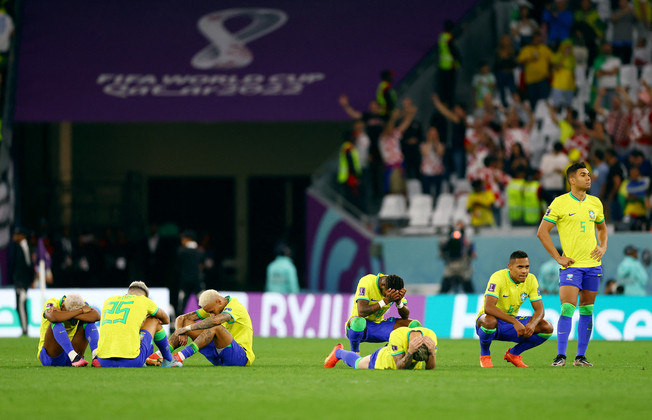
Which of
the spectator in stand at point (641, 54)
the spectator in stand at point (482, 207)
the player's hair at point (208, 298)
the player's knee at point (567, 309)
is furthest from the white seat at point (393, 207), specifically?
the player's knee at point (567, 309)

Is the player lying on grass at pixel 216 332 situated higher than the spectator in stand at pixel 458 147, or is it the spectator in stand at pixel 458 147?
the spectator in stand at pixel 458 147

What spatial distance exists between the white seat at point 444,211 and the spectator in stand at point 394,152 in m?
1.04

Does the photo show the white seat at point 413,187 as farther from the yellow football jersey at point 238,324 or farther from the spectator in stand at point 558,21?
the yellow football jersey at point 238,324

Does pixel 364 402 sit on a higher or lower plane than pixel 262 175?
lower

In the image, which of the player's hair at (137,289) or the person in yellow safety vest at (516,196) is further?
the person in yellow safety vest at (516,196)

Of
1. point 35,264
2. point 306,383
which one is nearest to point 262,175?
point 35,264

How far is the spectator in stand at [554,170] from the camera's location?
22.7 m

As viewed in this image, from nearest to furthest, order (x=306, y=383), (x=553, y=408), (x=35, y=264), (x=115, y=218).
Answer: (x=553, y=408) → (x=306, y=383) → (x=35, y=264) → (x=115, y=218)

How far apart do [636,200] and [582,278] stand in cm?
990

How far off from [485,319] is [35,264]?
409 inches

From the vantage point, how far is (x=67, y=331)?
13.3m

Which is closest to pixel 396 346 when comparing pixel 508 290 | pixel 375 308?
pixel 375 308

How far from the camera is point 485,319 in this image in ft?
42.7

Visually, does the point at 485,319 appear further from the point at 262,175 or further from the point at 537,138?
the point at 262,175
